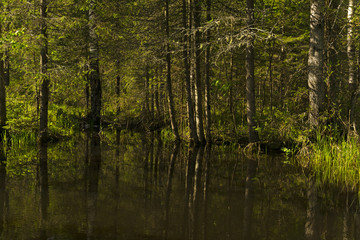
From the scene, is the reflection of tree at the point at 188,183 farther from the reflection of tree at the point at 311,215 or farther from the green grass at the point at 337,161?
the green grass at the point at 337,161

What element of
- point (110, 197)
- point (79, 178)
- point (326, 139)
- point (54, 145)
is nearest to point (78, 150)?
point (54, 145)

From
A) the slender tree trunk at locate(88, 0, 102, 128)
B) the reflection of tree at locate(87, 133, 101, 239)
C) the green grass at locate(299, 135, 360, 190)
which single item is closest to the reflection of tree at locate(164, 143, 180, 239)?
the reflection of tree at locate(87, 133, 101, 239)

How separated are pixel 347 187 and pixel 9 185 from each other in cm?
763

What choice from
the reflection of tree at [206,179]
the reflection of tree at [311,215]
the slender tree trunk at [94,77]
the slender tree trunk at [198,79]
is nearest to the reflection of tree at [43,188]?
the reflection of tree at [206,179]

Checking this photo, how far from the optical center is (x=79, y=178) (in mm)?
8016

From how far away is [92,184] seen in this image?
7.52 m

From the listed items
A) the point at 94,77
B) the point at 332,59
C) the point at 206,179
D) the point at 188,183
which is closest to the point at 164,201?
the point at 188,183

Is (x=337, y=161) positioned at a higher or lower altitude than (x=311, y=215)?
higher

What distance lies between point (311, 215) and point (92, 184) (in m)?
4.69

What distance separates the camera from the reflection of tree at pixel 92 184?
5.20 m

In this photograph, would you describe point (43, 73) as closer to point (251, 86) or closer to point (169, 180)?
point (169, 180)

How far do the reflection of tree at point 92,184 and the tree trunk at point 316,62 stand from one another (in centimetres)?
660

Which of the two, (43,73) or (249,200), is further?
(43,73)

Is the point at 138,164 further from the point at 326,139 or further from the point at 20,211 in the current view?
the point at 326,139
